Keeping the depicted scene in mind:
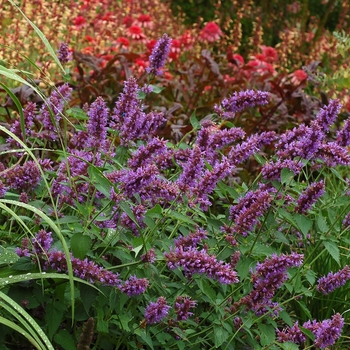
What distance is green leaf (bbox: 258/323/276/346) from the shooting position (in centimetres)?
255

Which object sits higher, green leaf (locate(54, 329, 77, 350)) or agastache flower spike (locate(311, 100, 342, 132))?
agastache flower spike (locate(311, 100, 342, 132))

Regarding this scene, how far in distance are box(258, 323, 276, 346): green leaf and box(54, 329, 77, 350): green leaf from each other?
0.61 meters

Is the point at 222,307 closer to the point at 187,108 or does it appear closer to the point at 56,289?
the point at 56,289

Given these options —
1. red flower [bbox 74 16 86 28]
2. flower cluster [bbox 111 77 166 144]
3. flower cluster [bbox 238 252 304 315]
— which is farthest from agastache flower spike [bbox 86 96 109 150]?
red flower [bbox 74 16 86 28]

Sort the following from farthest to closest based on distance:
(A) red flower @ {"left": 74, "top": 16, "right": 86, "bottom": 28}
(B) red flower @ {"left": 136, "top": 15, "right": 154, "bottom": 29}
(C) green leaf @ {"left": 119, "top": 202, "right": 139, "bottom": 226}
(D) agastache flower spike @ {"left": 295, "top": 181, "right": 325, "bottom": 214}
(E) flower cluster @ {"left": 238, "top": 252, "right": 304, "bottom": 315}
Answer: (B) red flower @ {"left": 136, "top": 15, "right": 154, "bottom": 29} → (A) red flower @ {"left": 74, "top": 16, "right": 86, "bottom": 28} → (D) agastache flower spike @ {"left": 295, "top": 181, "right": 325, "bottom": 214} → (E) flower cluster @ {"left": 238, "top": 252, "right": 304, "bottom": 315} → (C) green leaf @ {"left": 119, "top": 202, "right": 139, "bottom": 226}

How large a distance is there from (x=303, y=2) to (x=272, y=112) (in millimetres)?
4390

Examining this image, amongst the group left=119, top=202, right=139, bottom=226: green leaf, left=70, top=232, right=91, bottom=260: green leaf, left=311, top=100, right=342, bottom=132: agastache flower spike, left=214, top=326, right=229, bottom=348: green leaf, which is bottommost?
left=214, top=326, right=229, bottom=348: green leaf

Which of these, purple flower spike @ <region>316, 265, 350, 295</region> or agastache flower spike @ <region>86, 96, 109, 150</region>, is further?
purple flower spike @ <region>316, 265, 350, 295</region>

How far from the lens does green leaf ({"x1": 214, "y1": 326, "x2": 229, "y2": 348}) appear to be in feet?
7.99

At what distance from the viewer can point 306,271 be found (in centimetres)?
274

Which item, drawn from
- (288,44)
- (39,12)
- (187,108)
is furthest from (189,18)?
(187,108)

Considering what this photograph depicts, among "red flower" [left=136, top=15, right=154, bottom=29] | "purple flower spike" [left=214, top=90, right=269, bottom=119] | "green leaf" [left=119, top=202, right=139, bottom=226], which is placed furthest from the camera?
"red flower" [left=136, top=15, right=154, bottom=29]

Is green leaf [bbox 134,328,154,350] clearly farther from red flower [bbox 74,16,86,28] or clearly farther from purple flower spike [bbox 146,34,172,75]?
red flower [bbox 74,16,86,28]

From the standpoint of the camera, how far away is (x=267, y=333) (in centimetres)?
255
